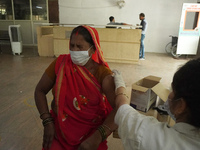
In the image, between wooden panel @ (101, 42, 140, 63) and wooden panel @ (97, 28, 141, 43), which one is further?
wooden panel @ (101, 42, 140, 63)

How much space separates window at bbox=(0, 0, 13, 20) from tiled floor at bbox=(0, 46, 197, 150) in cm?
345

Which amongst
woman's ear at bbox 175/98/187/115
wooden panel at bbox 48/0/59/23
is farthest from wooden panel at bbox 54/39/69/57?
woman's ear at bbox 175/98/187/115

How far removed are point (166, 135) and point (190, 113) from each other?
0.35 feet

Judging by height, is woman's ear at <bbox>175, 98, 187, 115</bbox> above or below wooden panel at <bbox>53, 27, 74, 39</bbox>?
below

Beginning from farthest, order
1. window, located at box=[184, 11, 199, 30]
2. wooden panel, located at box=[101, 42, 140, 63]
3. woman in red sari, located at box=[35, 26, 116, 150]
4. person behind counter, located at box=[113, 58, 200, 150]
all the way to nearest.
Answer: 1. window, located at box=[184, 11, 199, 30]
2. wooden panel, located at box=[101, 42, 140, 63]
3. woman in red sari, located at box=[35, 26, 116, 150]
4. person behind counter, located at box=[113, 58, 200, 150]

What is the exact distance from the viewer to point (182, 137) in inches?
20.1

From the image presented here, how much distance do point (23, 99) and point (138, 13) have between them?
591 cm

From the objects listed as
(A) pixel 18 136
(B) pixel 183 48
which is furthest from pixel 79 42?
(B) pixel 183 48

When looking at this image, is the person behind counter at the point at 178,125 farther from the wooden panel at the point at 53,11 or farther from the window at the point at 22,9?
the window at the point at 22,9

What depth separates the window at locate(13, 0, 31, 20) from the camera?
7238mm

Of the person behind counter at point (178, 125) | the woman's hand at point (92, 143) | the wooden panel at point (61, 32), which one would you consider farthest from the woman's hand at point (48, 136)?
the wooden panel at point (61, 32)

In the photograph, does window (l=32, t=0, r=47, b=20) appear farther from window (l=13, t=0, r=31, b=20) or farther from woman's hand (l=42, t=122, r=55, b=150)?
woman's hand (l=42, t=122, r=55, b=150)

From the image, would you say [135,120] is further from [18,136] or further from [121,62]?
[121,62]

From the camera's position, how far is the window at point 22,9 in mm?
7238
